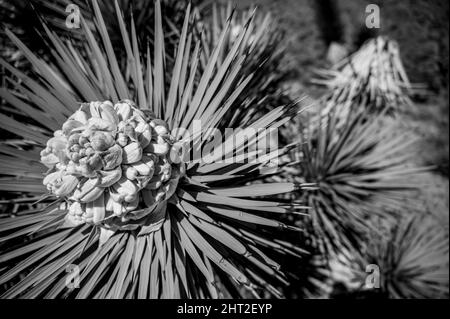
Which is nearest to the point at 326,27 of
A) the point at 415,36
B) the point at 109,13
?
the point at 415,36

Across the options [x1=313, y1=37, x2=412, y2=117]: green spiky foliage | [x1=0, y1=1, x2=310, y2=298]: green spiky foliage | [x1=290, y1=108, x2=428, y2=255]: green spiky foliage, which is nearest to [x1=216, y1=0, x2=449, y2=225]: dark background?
[x1=313, y1=37, x2=412, y2=117]: green spiky foliage

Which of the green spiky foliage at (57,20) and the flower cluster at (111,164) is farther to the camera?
the green spiky foliage at (57,20)

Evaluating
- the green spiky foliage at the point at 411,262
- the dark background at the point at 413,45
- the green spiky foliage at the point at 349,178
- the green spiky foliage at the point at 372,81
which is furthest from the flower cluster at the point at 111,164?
the dark background at the point at 413,45

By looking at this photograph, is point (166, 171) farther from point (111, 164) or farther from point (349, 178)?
point (349, 178)

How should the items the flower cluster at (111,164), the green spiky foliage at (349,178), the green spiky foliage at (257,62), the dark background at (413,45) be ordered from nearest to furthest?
1. the flower cluster at (111,164)
2. the green spiky foliage at (257,62)
3. the green spiky foliage at (349,178)
4. the dark background at (413,45)

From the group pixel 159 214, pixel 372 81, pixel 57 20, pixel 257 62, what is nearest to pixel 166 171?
pixel 159 214

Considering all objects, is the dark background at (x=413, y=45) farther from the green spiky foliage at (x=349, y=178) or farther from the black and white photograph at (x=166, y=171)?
the black and white photograph at (x=166, y=171)
